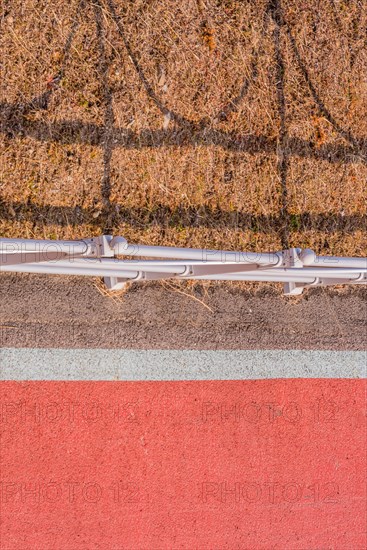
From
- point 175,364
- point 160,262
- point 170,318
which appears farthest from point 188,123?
point 175,364

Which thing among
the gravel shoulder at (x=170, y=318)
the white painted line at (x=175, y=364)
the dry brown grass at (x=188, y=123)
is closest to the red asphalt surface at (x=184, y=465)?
the white painted line at (x=175, y=364)

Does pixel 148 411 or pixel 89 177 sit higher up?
pixel 89 177

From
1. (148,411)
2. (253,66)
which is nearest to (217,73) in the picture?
(253,66)

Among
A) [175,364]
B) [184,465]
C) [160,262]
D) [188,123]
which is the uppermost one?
[188,123]

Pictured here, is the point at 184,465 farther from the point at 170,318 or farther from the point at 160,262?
the point at 160,262

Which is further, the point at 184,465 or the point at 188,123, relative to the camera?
the point at 188,123

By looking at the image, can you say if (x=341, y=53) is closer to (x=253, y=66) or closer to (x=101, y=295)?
(x=253, y=66)

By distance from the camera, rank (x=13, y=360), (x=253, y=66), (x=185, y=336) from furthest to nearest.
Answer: (x=253, y=66), (x=185, y=336), (x=13, y=360)
